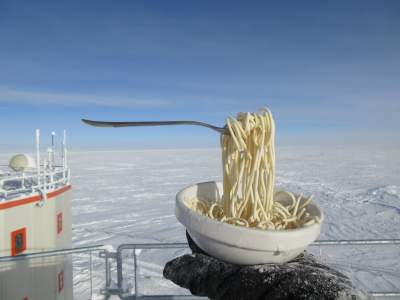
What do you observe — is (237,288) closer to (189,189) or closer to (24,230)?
(189,189)

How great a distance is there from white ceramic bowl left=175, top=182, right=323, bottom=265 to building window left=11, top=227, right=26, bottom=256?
17.6 feet

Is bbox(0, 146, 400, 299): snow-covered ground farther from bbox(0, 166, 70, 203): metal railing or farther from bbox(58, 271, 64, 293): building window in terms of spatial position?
bbox(0, 166, 70, 203): metal railing

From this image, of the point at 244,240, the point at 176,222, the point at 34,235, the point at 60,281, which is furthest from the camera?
the point at 176,222

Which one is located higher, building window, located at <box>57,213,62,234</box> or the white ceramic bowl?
the white ceramic bowl

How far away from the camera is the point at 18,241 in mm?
5770

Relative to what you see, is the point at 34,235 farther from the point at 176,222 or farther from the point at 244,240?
the point at 176,222

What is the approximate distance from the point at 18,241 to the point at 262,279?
231 inches

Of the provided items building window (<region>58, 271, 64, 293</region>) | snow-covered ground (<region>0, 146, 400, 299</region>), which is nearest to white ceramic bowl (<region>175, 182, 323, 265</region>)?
snow-covered ground (<region>0, 146, 400, 299</region>)

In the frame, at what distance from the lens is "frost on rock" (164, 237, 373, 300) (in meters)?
1.35

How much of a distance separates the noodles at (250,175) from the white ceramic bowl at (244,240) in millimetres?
228

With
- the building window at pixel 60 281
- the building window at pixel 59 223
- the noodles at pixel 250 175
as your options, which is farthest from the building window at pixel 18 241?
the noodles at pixel 250 175

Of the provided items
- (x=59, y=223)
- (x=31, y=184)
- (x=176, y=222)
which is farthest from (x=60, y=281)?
(x=176, y=222)

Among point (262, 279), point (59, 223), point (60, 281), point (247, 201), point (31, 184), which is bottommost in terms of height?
point (60, 281)

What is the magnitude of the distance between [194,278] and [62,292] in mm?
7070
